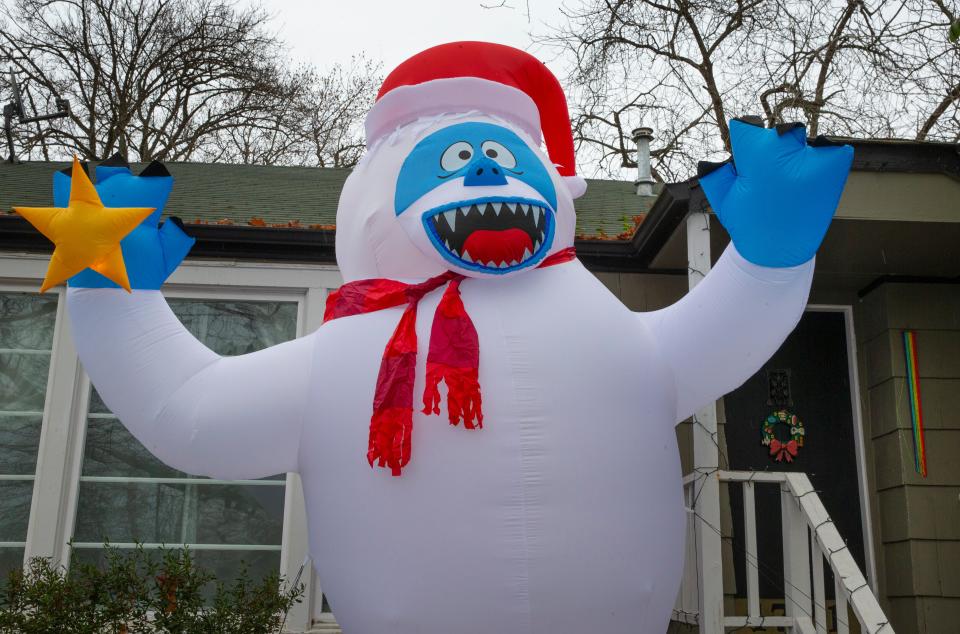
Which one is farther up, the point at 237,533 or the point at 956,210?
the point at 956,210

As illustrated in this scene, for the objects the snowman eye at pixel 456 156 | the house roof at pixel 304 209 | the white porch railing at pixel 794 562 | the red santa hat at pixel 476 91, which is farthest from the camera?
the house roof at pixel 304 209

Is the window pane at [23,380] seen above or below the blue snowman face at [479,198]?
below

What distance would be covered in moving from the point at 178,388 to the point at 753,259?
2047 mm

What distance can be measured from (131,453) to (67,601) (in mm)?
1300

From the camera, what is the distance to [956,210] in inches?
172

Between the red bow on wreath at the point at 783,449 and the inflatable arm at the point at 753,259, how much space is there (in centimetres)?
238

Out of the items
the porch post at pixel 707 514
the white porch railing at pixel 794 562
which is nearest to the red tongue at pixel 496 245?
the porch post at pixel 707 514

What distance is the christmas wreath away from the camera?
560 centimetres

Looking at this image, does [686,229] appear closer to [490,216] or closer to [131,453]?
[490,216]

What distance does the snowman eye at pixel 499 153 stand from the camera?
11.1 ft

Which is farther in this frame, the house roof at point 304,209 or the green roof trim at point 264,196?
the green roof trim at point 264,196

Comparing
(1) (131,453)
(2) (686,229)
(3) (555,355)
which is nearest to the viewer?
(3) (555,355)

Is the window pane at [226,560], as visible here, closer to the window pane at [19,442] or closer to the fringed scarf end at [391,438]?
the window pane at [19,442]

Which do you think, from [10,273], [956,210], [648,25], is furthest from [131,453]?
[648,25]
